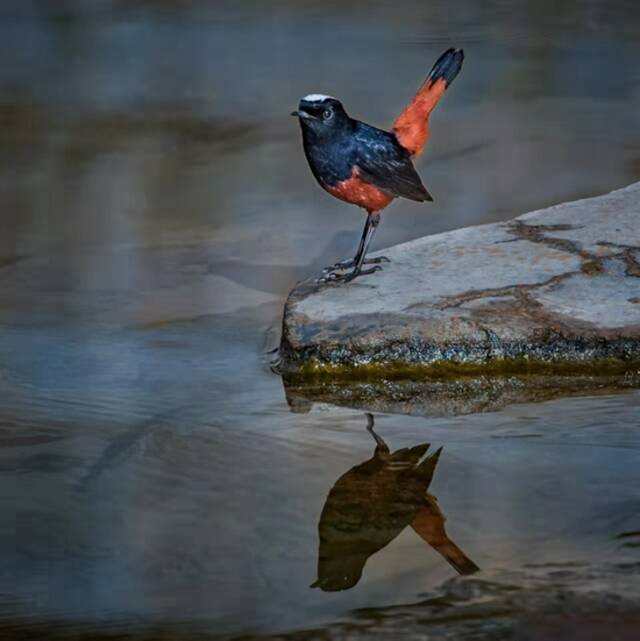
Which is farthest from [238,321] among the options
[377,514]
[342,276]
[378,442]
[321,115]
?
[377,514]

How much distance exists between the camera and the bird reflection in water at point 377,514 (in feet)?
8.46

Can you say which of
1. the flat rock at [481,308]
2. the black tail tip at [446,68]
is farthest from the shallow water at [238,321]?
the black tail tip at [446,68]

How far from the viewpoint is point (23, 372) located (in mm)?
3723

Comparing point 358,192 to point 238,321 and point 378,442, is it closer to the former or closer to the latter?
point 238,321

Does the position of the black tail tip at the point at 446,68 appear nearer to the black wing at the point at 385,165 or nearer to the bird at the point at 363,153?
the bird at the point at 363,153

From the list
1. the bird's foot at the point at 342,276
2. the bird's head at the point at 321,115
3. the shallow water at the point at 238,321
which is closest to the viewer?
the shallow water at the point at 238,321

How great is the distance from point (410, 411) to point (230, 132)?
9.86 feet

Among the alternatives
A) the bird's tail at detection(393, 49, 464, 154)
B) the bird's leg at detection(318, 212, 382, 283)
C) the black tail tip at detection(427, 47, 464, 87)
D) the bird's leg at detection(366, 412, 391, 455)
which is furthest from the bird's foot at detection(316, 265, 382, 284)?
the bird's leg at detection(366, 412, 391, 455)

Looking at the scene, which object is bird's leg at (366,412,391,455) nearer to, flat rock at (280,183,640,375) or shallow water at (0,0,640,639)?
shallow water at (0,0,640,639)

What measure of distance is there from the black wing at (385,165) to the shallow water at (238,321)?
488 mm

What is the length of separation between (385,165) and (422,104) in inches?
9.2

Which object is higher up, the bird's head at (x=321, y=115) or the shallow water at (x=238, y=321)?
the bird's head at (x=321, y=115)

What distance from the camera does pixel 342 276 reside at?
13.2 ft

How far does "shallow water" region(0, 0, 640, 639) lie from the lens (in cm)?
252
